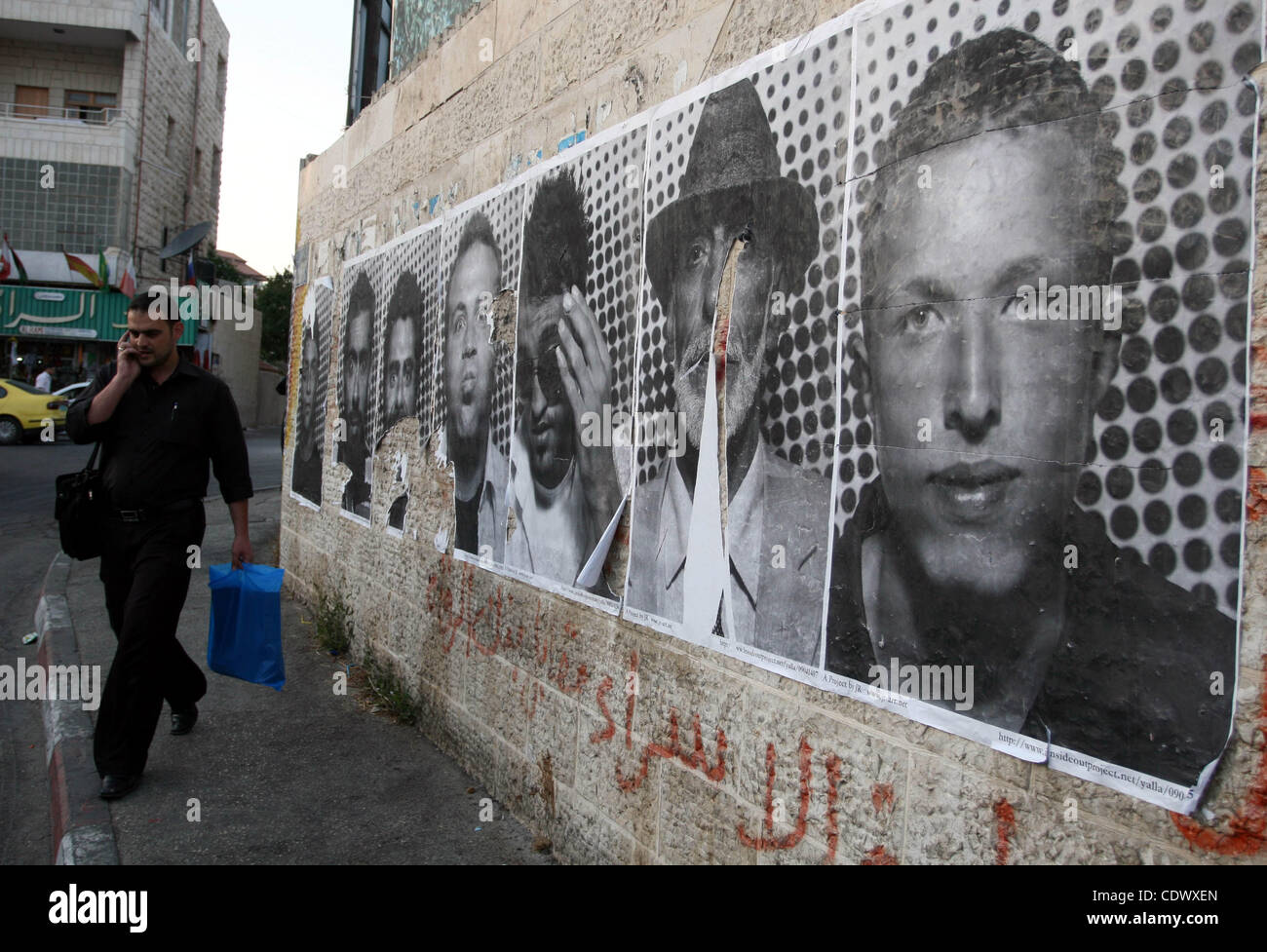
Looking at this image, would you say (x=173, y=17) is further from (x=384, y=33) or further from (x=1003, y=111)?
(x=1003, y=111)

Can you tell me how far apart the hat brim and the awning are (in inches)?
1080

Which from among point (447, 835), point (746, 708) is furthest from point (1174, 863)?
point (447, 835)

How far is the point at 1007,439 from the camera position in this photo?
2047mm

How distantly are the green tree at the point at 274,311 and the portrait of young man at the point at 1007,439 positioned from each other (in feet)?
143

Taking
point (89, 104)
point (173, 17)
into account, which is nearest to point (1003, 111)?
point (89, 104)

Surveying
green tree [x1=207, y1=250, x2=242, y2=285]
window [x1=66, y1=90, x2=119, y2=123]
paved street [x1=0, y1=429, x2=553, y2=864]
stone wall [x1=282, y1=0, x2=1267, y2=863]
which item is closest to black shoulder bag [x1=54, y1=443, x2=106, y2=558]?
paved street [x1=0, y1=429, x2=553, y2=864]

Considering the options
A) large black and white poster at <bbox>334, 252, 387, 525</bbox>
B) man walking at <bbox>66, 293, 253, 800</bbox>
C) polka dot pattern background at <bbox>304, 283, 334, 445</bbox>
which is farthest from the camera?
polka dot pattern background at <bbox>304, 283, 334, 445</bbox>

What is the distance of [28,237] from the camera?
27.2 m

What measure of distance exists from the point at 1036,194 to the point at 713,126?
1318 millimetres

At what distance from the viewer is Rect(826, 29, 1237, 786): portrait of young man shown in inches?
71.7

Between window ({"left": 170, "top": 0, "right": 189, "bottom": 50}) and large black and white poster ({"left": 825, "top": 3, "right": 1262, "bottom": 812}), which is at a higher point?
window ({"left": 170, "top": 0, "right": 189, "bottom": 50})

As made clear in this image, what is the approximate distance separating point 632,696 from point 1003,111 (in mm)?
2127

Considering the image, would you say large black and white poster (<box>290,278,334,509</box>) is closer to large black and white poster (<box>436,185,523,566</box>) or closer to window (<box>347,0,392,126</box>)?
window (<box>347,0,392,126</box>)

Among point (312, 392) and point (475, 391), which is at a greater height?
point (312, 392)
